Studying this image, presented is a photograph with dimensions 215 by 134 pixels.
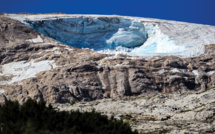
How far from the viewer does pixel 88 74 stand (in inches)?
2413

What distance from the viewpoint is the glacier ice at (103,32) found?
86750mm

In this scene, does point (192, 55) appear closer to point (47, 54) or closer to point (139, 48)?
point (139, 48)

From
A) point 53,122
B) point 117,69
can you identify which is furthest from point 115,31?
point 53,122

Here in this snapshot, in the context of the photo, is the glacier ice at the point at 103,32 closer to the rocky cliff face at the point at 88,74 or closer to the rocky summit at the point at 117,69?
the rocky summit at the point at 117,69

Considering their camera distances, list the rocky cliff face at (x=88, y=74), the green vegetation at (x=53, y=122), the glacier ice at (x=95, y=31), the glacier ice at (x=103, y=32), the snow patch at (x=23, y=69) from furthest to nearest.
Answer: the glacier ice at (x=95, y=31), the glacier ice at (x=103, y=32), the snow patch at (x=23, y=69), the rocky cliff face at (x=88, y=74), the green vegetation at (x=53, y=122)

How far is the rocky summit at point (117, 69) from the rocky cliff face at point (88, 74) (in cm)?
15

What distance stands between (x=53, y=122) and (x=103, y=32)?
2322 inches

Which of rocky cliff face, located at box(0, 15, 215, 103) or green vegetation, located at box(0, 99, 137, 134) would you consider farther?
rocky cliff face, located at box(0, 15, 215, 103)

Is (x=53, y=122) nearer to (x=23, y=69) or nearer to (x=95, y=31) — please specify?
(x=23, y=69)

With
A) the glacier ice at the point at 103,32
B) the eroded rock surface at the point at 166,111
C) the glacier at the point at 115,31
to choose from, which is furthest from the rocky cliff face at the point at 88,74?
the glacier ice at the point at 103,32

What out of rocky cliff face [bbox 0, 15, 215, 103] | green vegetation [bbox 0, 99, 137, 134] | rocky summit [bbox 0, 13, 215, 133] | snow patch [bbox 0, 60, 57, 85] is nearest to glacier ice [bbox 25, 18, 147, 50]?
rocky summit [bbox 0, 13, 215, 133]

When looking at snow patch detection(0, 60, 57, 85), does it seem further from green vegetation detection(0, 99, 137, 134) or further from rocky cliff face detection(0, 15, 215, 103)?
green vegetation detection(0, 99, 137, 134)

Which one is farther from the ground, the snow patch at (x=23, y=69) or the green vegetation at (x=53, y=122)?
the snow patch at (x=23, y=69)

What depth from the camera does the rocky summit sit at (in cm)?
4516
